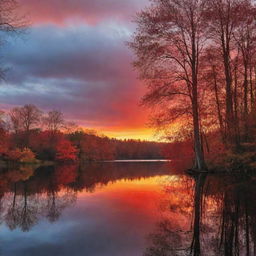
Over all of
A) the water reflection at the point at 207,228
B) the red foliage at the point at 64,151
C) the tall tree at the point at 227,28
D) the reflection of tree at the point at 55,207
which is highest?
the tall tree at the point at 227,28

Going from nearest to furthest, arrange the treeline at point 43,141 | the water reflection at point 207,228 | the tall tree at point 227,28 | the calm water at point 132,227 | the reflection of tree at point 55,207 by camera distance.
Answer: the water reflection at point 207,228, the calm water at point 132,227, the reflection of tree at point 55,207, the tall tree at point 227,28, the treeline at point 43,141

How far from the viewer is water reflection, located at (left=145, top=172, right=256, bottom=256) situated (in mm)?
6191

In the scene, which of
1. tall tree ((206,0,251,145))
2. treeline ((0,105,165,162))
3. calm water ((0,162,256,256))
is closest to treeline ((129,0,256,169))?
tall tree ((206,0,251,145))

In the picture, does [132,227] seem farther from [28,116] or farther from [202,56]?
[28,116]

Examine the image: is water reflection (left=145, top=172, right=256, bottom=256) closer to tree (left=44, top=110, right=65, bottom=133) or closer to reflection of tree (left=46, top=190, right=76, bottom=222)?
reflection of tree (left=46, top=190, right=76, bottom=222)

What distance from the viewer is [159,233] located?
7.57 meters

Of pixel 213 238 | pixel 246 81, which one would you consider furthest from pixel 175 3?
pixel 213 238

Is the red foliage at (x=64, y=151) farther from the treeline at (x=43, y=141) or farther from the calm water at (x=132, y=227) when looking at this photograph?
the calm water at (x=132, y=227)

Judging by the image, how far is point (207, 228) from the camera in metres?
7.85

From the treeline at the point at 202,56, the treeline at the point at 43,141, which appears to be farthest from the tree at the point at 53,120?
the treeline at the point at 202,56

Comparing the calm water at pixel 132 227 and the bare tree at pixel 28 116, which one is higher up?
the bare tree at pixel 28 116

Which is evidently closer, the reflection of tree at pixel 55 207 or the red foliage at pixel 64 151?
the reflection of tree at pixel 55 207

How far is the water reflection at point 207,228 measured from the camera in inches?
244

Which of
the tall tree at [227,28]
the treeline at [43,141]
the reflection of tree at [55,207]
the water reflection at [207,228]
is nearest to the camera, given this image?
the water reflection at [207,228]
